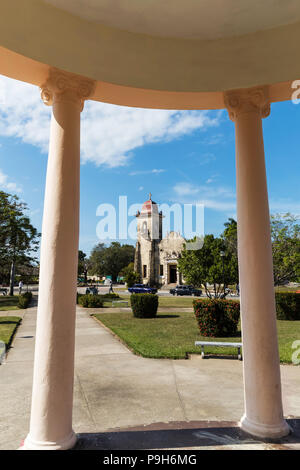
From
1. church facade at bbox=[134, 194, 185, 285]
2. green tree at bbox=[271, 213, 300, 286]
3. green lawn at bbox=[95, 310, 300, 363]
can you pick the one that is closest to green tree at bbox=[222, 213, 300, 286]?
green tree at bbox=[271, 213, 300, 286]

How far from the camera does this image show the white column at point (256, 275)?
3867mm

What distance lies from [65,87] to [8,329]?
11.5 meters

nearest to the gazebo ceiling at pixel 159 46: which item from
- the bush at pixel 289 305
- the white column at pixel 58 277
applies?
the white column at pixel 58 277

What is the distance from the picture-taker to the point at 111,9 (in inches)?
154

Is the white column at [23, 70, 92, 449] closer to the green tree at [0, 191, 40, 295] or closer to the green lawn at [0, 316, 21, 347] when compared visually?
the green lawn at [0, 316, 21, 347]

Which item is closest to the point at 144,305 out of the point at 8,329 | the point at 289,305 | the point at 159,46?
the point at 8,329

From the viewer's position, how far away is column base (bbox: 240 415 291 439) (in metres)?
3.72

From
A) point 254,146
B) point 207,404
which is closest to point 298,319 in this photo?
point 207,404

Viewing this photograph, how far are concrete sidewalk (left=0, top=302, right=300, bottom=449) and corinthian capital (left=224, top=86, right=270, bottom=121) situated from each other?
14.2 ft

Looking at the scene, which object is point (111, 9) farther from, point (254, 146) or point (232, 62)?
point (254, 146)

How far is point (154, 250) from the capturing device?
214 ft

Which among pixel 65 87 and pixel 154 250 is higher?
pixel 154 250

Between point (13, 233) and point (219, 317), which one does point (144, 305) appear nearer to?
point (219, 317)

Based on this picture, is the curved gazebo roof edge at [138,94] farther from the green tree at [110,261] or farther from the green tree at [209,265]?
the green tree at [110,261]
